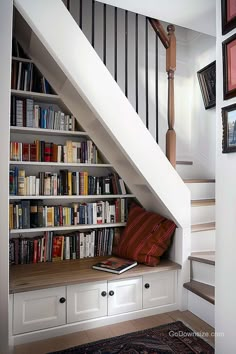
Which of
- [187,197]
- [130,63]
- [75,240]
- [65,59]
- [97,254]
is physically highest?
[130,63]

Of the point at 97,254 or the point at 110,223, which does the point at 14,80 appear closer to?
the point at 110,223

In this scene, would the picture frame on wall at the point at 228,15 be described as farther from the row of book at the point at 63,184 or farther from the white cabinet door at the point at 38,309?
the white cabinet door at the point at 38,309

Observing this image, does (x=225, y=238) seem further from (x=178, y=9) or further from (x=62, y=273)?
(x=178, y=9)

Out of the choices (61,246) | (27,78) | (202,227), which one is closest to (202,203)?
(202,227)

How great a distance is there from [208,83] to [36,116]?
6.57ft

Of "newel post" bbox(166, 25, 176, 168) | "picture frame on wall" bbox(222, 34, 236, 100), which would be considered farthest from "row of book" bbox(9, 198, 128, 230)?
"picture frame on wall" bbox(222, 34, 236, 100)

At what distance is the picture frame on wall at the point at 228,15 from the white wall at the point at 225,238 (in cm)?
3

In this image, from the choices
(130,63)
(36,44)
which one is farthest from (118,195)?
(130,63)

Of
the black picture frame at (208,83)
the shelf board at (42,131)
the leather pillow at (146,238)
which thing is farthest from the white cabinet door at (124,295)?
the black picture frame at (208,83)

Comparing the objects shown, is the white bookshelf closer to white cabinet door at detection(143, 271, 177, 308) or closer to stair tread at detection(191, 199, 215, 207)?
stair tread at detection(191, 199, 215, 207)

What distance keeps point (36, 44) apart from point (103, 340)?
7.26 ft

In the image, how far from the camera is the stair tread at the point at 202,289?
177 centimetres

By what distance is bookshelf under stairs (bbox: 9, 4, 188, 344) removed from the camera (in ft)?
5.71

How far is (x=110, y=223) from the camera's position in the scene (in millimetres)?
2365
